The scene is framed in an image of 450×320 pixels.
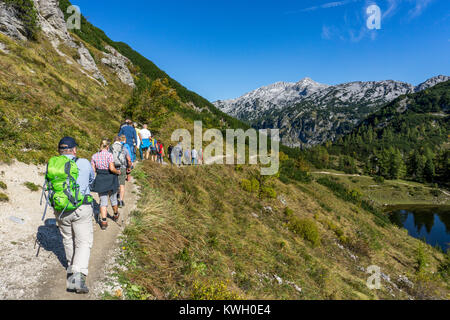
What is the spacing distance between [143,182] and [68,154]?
621cm

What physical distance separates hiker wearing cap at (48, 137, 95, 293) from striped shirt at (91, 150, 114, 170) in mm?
1856

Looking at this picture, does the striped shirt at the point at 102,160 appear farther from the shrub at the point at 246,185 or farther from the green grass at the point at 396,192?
the green grass at the point at 396,192

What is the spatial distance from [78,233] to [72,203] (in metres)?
0.61

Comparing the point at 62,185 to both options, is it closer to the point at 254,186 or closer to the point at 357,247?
the point at 254,186

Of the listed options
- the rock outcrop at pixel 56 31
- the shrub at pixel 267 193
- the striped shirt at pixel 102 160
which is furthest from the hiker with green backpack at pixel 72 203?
the rock outcrop at pixel 56 31

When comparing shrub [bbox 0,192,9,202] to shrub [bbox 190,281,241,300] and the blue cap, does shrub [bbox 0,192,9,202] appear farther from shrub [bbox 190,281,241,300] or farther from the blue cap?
shrub [bbox 190,281,241,300]

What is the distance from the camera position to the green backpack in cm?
333

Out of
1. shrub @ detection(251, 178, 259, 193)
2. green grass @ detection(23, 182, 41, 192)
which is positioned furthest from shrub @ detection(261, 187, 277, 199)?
green grass @ detection(23, 182, 41, 192)

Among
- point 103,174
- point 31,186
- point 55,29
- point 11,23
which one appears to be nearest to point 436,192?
point 103,174

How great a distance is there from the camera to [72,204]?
136 inches

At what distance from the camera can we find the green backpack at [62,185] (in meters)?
3.33
